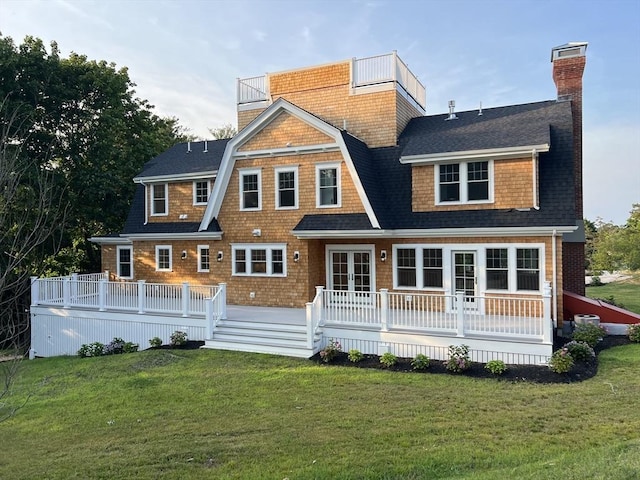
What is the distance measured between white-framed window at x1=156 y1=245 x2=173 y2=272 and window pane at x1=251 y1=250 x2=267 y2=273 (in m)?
4.41

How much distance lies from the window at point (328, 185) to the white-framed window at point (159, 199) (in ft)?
25.0

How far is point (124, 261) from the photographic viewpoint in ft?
67.7

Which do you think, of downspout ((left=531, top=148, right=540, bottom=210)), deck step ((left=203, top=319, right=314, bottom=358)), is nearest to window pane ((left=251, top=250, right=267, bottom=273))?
deck step ((left=203, top=319, right=314, bottom=358))

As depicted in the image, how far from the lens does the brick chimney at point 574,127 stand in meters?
15.0

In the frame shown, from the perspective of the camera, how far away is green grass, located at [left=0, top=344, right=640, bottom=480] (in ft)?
18.9

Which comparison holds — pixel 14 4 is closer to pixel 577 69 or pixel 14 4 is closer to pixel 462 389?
pixel 462 389

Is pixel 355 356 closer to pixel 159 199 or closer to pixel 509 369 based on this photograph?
pixel 509 369

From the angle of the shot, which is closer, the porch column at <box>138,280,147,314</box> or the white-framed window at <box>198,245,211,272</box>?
the porch column at <box>138,280,147,314</box>

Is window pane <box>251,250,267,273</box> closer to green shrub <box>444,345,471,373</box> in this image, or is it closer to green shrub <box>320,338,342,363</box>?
green shrub <box>320,338,342,363</box>

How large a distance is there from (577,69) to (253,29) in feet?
39.5

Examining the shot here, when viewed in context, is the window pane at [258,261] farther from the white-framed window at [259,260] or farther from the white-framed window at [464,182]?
the white-framed window at [464,182]

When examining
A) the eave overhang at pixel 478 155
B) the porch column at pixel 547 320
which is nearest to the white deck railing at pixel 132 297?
the eave overhang at pixel 478 155

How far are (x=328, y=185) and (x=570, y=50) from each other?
990 cm

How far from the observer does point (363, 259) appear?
15.5 m
